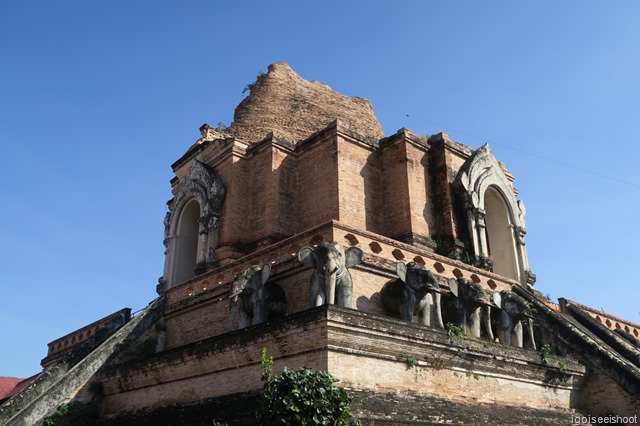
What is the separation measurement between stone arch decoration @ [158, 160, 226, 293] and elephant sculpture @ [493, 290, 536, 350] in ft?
24.2

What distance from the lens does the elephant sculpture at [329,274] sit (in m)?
10.1

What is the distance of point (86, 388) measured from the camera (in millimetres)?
11773

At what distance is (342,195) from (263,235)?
2270 millimetres

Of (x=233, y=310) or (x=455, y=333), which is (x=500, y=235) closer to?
(x=455, y=333)

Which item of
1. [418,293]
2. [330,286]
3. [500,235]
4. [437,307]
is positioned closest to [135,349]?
[330,286]

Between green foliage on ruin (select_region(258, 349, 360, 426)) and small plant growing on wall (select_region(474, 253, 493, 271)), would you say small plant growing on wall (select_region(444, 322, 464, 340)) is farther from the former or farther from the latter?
small plant growing on wall (select_region(474, 253, 493, 271))

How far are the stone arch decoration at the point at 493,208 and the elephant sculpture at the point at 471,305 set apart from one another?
12.4ft

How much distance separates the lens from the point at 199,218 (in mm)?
17906

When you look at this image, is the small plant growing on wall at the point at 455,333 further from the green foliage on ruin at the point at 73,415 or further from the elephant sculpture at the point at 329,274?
the green foliage on ruin at the point at 73,415

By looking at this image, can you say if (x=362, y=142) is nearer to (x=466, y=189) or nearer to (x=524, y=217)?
(x=466, y=189)

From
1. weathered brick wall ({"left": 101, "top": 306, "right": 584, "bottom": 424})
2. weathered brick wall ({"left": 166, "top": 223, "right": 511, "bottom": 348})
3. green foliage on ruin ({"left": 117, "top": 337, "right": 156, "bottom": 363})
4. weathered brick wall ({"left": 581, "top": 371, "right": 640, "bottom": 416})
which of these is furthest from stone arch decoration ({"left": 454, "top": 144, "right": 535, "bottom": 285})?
green foliage on ruin ({"left": 117, "top": 337, "right": 156, "bottom": 363})

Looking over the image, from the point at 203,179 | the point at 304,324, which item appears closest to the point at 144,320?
the point at 203,179

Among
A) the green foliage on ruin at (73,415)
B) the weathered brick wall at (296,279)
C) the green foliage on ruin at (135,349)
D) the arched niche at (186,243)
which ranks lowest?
the green foliage on ruin at (73,415)

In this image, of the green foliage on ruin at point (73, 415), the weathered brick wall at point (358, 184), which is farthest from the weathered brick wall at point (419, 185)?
the green foliage on ruin at point (73, 415)
